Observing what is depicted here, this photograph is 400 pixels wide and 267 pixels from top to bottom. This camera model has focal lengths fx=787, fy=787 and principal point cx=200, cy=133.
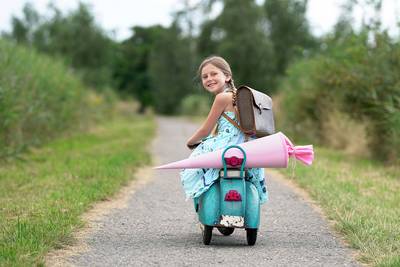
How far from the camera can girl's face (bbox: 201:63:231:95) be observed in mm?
7312

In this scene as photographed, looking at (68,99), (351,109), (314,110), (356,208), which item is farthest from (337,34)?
(356,208)

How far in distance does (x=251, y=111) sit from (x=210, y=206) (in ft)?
3.02

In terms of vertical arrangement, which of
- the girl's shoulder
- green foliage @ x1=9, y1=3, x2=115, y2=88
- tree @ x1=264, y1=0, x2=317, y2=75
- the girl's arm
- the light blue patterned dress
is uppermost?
tree @ x1=264, y1=0, x2=317, y2=75

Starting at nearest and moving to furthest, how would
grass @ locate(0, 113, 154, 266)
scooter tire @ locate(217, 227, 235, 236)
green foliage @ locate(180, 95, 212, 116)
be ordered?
grass @ locate(0, 113, 154, 266), scooter tire @ locate(217, 227, 235, 236), green foliage @ locate(180, 95, 212, 116)

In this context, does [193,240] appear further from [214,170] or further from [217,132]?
[217,132]

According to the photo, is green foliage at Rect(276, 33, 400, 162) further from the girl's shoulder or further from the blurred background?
the girl's shoulder

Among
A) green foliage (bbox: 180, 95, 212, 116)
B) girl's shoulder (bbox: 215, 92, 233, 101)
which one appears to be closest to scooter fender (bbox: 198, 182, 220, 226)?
girl's shoulder (bbox: 215, 92, 233, 101)

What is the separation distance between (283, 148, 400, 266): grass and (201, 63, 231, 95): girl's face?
1.84 meters

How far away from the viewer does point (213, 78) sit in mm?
7312

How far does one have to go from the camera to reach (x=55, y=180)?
11703mm

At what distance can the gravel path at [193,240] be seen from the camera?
640cm

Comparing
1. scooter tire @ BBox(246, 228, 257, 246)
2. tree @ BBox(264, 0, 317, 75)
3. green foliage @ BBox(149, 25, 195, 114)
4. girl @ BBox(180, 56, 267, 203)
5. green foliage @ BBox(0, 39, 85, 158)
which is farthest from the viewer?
green foliage @ BBox(149, 25, 195, 114)

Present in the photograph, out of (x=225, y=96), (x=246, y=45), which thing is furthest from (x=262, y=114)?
(x=246, y=45)

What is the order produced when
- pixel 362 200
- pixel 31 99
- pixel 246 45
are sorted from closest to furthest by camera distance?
pixel 362 200
pixel 31 99
pixel 246 45
